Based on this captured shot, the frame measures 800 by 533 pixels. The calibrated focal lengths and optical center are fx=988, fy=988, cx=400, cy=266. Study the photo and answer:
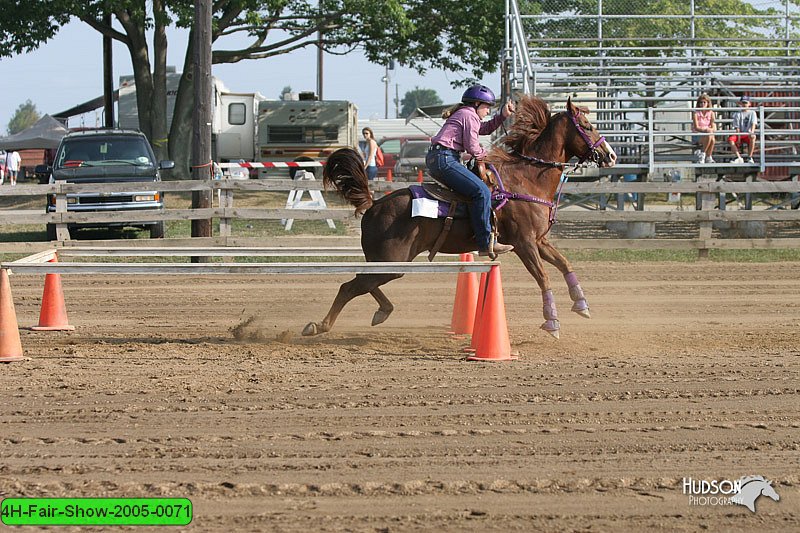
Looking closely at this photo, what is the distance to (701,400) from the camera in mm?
7211

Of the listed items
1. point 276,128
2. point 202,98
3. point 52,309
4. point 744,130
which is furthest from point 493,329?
point 276,128

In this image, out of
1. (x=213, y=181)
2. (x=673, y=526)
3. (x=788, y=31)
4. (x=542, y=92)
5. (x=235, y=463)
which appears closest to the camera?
(x=673, y=526)

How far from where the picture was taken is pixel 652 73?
26781 millimetres

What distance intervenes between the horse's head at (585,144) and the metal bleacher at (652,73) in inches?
462

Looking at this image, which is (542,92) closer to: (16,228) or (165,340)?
(16,228)

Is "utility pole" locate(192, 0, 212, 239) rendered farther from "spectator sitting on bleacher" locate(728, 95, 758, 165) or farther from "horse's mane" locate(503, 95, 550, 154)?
"spectator sitting on bleacher" locate(728, 95, 758, 165)

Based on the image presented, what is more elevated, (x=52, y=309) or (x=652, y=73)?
(x=652, y=73)

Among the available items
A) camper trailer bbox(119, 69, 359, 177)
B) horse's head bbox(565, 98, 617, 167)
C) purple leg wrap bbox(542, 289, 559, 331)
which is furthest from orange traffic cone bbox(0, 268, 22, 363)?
camper trailer bbox(119, 69, 359, 177)

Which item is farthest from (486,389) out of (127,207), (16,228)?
(16,228)

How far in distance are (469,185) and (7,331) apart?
14.5 feet

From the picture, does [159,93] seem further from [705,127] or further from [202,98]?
[705,127]

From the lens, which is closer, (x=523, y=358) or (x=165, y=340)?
(x=523, y=358)

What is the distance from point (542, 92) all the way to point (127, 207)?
1062 cm

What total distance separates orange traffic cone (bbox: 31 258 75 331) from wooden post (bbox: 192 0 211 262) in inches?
291
